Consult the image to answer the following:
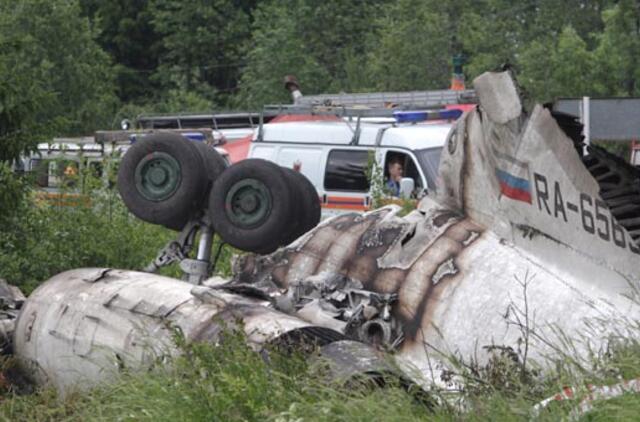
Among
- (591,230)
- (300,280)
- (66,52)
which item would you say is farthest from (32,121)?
(66,52)

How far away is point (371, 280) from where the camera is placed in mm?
8781

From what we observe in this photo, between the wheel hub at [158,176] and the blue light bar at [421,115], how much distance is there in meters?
8.89

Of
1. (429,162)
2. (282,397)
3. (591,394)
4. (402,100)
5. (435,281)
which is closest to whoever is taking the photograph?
(591,394)

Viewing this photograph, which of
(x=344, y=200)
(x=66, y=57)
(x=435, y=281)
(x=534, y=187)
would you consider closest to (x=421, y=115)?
(x=344, y=200)

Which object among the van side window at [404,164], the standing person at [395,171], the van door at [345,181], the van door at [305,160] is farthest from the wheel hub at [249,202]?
the van door at [305,160]

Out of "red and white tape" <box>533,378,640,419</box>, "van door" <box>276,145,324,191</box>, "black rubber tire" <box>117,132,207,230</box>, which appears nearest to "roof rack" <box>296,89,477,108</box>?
"van door" <box>276,145,324,191</box>

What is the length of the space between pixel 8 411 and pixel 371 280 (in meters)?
2.36

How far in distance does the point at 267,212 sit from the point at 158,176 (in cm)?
91

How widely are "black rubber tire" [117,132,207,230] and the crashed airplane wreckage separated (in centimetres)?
46

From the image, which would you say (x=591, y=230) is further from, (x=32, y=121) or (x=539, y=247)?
(x=32, y=121)

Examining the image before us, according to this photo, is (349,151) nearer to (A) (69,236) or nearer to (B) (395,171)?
(B) (395,171)

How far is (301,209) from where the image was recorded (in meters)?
10.2

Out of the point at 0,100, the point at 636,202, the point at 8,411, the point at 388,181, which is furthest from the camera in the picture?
the point at 388,181

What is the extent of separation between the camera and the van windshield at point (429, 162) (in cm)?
1783
